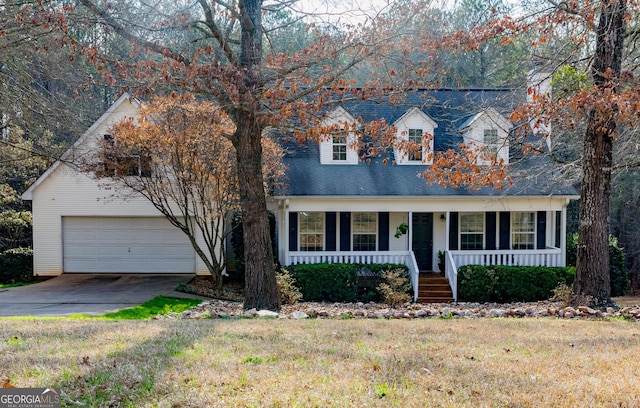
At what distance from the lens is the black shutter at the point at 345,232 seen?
15.8 m

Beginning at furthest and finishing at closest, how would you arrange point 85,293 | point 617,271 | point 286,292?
1. point 617,271
2. point 85,293
3. point 286,292

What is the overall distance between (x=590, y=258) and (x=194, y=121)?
994 cm

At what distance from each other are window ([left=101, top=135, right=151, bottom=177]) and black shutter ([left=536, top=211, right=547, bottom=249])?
12706mm

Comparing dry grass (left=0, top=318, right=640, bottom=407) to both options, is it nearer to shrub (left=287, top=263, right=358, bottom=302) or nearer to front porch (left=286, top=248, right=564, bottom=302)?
shrub (left=287, top=263, right=358, bottom=302)

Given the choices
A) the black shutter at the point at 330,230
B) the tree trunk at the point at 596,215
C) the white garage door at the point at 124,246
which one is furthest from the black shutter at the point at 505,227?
the white garage door at the point at 124,246

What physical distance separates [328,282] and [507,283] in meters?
5.12

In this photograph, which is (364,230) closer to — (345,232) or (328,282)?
(345,232)

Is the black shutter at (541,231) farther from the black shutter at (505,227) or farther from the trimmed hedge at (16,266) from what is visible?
the trimmed hedge at (16,266)

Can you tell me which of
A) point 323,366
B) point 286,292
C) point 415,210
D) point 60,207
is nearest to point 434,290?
point 415,210

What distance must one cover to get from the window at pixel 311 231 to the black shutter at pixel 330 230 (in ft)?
0.64

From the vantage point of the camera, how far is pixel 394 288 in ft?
42.8

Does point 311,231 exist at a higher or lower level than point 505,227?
lower

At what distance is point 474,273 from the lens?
1348 cm

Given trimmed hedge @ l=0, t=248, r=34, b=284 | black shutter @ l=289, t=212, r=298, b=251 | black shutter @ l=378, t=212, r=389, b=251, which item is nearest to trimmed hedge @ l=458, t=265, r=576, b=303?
black shutter @ l=378, t=212, r=389, b=251
